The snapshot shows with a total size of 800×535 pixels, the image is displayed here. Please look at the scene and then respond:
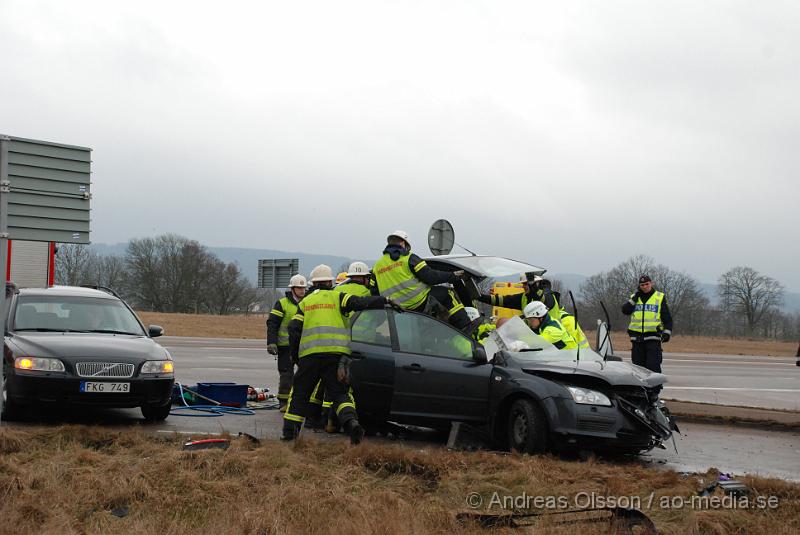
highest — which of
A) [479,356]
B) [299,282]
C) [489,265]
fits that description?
[489,265]

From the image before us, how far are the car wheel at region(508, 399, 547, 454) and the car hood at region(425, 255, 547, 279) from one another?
204 centimetres

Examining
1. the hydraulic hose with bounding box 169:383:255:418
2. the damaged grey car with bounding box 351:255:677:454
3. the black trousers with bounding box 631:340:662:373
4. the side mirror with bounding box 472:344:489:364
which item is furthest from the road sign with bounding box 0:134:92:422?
the black trousers with bounding box 631:340:662:373

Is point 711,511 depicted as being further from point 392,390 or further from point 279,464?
point 392,390

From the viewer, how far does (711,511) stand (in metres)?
6.20

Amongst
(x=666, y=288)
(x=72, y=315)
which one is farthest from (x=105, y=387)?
(x=666, y=288)

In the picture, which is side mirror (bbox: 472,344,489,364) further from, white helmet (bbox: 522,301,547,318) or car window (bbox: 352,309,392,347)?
white helmet (bbox: 522,301,547,318)

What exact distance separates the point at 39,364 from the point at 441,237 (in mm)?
6579

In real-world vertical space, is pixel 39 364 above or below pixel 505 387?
above

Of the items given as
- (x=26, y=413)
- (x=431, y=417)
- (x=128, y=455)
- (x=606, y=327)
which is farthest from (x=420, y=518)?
(x=26, y=413)

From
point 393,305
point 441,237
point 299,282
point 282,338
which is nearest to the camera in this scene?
point 393,305

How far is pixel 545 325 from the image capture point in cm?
1067

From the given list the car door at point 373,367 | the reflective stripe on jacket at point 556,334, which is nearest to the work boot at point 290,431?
the car door at point 373,367

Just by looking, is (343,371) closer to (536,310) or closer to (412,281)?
(412,281)

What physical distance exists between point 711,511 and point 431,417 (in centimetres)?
388
